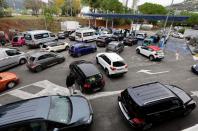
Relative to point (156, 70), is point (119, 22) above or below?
above

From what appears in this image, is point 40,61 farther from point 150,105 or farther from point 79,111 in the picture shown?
point 150,105

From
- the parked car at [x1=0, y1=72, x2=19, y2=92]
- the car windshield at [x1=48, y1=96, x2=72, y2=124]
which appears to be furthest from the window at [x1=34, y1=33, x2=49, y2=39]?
the car windshield at [x1=48, y1=96, x2=72, y2=124]

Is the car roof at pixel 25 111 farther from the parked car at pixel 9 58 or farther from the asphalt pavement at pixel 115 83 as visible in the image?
the parked car at pixel 9 58

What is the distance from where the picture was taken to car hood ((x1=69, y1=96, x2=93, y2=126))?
22.2ft

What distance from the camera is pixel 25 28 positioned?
38375 millimetres

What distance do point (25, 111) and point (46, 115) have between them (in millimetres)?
829

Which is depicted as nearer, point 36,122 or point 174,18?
point 36,122

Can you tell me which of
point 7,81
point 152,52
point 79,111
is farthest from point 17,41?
point 79,111

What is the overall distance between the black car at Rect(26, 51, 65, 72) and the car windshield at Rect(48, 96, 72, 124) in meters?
Result: 8.76

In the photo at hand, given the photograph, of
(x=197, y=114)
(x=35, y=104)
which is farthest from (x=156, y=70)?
(x=35, y=104)

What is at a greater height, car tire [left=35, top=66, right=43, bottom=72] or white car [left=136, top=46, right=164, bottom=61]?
white car [left=136, top=46, right=164, bottom=61]

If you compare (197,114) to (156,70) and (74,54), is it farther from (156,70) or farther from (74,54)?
(74,54)

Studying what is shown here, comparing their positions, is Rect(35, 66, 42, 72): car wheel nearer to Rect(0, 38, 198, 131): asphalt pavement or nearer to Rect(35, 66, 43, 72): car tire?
Rect(35, 66, 43, 72): car tire

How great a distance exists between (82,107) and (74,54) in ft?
41.8
